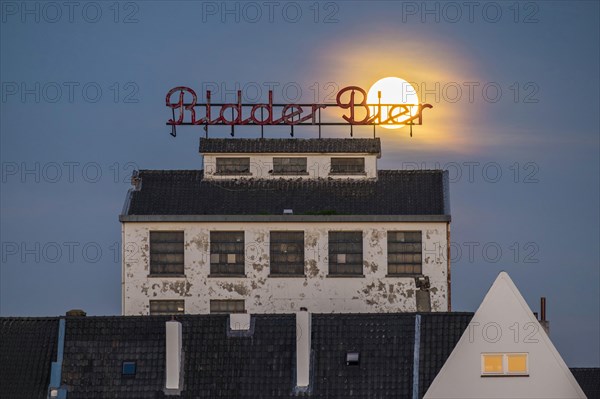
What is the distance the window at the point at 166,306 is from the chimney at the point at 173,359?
19.1m

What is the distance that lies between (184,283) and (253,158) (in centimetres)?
916

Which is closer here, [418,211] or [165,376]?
[165,376]

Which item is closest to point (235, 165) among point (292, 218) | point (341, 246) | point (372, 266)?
point (292, 218)

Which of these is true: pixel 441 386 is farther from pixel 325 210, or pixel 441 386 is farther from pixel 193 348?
pixel 325 210

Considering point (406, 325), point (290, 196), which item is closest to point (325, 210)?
point (290, 196)

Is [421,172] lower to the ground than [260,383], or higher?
higher

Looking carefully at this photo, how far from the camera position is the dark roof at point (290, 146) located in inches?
3565

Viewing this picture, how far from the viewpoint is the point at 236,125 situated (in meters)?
88.8

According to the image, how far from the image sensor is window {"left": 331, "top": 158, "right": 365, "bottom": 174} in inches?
3585

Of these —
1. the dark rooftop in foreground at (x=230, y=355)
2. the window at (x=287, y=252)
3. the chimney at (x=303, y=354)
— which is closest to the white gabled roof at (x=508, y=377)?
the dark rooftop in foreground at (x=230, y=355)

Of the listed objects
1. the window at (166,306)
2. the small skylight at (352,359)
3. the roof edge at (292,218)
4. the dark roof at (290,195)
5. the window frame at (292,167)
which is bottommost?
the small skylight at (352,359)

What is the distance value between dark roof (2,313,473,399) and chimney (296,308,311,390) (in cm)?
45

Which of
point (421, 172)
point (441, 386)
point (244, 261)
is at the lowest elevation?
point (441, 386)

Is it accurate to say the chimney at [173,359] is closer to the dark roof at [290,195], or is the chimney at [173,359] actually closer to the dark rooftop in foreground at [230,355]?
the dark rooftop in foreground at [230,355]
